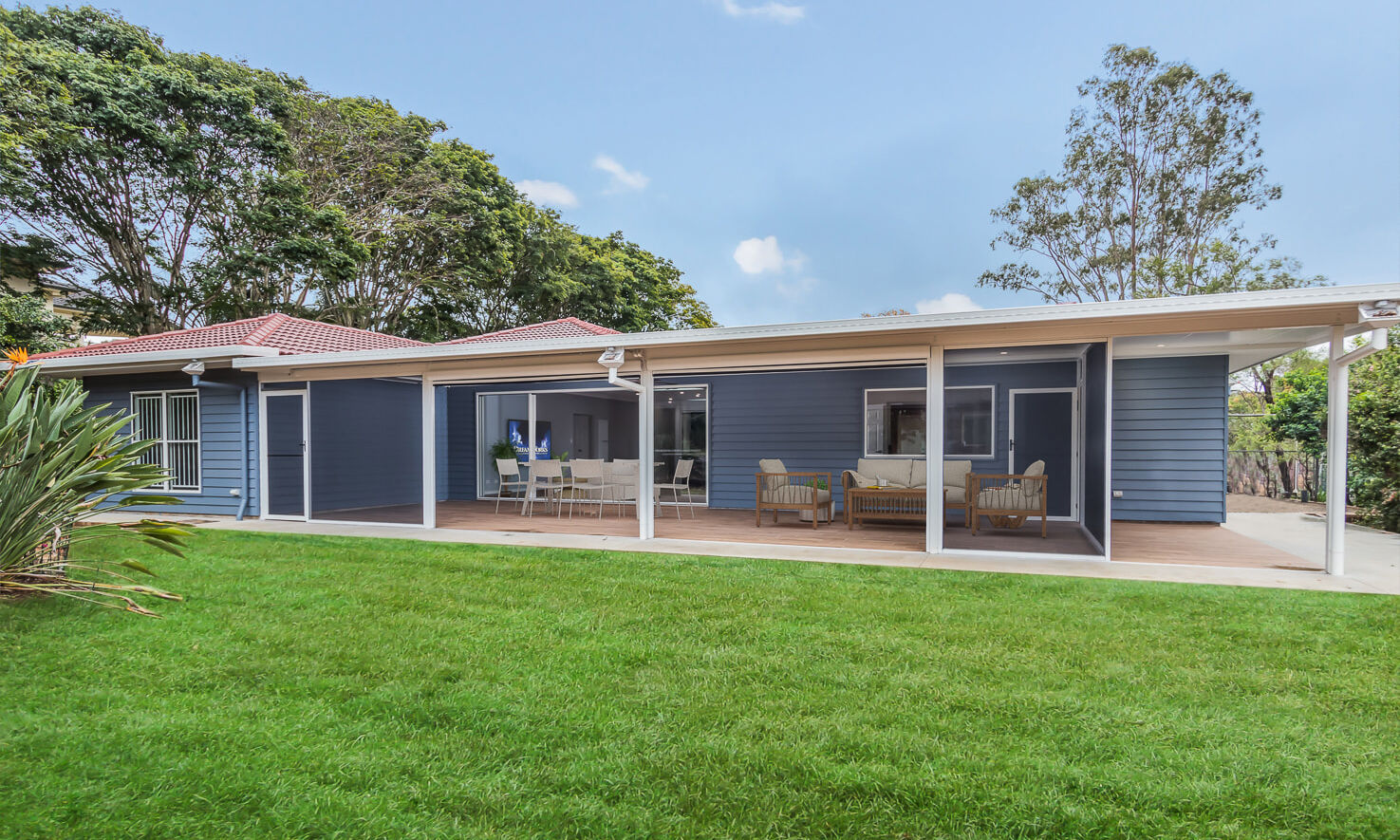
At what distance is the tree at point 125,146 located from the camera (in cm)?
1352

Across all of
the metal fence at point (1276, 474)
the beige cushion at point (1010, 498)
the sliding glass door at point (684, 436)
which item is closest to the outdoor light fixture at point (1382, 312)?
the beige cushion at point (1010, 498)

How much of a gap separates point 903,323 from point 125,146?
1610 cm

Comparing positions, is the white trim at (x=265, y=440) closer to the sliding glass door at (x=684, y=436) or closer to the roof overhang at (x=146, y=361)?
the roof overhang at (x=146, y=361)

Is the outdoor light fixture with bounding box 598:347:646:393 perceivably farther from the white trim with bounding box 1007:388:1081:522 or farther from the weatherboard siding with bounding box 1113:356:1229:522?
the weatherboard siding with bounding box 1113:356:1229:522

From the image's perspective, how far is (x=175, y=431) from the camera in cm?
1087

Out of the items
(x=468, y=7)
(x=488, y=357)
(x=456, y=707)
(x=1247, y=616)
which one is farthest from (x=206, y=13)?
(x=1247, y=616)

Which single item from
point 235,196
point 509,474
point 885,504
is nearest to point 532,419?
point 509,474

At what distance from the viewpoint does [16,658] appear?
3711mm

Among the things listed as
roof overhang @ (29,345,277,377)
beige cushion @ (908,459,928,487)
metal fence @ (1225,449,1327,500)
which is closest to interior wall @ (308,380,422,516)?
roof overhang @ (29,345,277,377)

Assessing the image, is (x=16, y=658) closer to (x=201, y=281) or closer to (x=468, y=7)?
(x=201, y=281)

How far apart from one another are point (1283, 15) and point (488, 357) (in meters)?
35.3

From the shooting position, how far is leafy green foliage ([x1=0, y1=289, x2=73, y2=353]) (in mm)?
14156

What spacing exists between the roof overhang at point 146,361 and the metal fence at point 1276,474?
1466 centimetres

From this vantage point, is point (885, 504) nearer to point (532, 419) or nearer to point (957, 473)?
point (957, 473)
